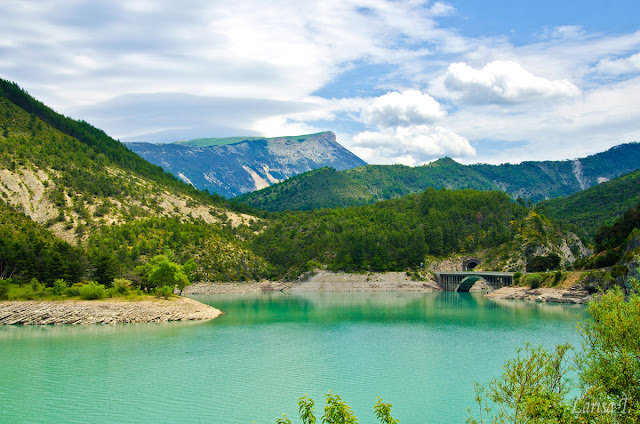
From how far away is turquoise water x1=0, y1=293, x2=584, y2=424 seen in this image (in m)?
31.2

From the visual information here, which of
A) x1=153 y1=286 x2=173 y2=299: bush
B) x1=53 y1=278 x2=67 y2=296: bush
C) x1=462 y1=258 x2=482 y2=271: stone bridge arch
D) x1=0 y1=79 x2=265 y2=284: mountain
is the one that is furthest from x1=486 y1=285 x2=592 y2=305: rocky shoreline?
x1=53 y1=278 x2=67 y2=296: bush

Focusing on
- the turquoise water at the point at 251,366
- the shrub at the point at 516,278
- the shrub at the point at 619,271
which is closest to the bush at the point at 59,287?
the turquoise water at the point at 251,366

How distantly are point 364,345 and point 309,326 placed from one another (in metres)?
15.9

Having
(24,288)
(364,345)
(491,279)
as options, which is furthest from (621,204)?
(24,288)

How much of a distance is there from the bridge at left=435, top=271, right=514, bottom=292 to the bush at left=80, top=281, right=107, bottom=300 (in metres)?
84.6

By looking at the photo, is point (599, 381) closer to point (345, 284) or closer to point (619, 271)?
point (619, 271)

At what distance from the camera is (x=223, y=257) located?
140m

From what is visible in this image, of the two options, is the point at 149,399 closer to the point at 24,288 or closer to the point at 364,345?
the point at 364,345

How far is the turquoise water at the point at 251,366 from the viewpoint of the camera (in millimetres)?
31219

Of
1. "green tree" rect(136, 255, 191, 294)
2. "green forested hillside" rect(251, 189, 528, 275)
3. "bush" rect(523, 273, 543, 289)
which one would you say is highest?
"green forested hillside" rect(251, 189, 528, 275)

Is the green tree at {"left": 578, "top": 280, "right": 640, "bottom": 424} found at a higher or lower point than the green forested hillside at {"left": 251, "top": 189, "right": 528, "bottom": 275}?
lower

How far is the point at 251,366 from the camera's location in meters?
42.5

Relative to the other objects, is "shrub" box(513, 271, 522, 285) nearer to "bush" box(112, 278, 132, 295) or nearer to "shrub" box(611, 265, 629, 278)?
"shrub" box(611, 265, 629, 278)

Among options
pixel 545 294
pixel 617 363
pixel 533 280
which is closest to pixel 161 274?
pixel 617 363
